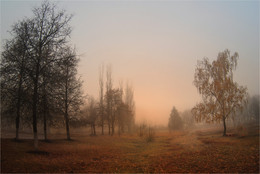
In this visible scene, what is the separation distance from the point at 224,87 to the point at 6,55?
81.8 ft

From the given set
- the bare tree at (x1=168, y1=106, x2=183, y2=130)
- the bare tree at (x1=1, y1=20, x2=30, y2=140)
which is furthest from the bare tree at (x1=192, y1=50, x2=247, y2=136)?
the bare tree at (x1=168, y1=106, x2=183, y2=130)

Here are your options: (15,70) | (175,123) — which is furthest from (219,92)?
(175,123)

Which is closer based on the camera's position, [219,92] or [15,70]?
[15,70]

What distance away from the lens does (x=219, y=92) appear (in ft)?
68.5

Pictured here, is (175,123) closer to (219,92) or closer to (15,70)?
(219,92)

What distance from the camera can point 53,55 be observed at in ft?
39.0

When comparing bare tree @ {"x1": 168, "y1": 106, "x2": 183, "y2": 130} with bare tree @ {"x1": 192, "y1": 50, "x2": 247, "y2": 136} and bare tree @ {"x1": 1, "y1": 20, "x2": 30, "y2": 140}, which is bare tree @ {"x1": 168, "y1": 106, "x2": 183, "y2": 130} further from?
bare tree @ {"x1": 1, "y1": 20, "x2": 30, "y2": 140}

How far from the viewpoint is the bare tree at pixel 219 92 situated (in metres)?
20.0

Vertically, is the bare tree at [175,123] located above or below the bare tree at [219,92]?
below

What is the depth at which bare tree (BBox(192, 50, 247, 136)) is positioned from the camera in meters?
20.0

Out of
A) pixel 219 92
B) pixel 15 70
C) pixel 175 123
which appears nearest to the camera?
pixel 15 70

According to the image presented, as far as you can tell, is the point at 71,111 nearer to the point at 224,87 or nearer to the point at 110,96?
the point at 110,96

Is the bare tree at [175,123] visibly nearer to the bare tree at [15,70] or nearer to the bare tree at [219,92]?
the bare tree at [219,92]

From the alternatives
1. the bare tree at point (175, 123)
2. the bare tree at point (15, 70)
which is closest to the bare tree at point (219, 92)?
the bare tree at point (15, 70)
